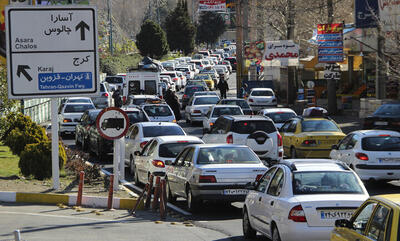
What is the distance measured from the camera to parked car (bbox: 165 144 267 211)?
15.5m

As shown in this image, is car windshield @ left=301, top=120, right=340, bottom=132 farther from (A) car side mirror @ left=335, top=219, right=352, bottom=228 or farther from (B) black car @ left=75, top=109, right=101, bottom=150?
(A) car side mirror @ left=335, top=219, right=352, bottom=228

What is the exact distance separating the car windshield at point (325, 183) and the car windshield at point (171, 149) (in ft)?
26.4

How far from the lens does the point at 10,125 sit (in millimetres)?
26797

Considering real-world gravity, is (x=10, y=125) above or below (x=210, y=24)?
below

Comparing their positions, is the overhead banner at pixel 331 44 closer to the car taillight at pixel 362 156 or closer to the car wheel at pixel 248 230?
the car taillight at pixel 362 156

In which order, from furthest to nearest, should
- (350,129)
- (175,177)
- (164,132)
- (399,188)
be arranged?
(350,129)
(164,132)
(399,188)
(175,177)

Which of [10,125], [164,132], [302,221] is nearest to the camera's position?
[302,221]

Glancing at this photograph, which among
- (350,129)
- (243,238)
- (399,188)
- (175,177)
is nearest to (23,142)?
(175,177)

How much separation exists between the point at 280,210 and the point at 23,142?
1453 centimetres

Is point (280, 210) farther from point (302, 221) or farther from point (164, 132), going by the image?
point (164, 132)

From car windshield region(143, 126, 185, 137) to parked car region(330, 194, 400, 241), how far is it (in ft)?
48.3

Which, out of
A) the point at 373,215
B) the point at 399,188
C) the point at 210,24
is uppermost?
the point at 210,24

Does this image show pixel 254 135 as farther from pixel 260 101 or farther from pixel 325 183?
pixel 260 101

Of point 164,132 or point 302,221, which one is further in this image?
point 164,132
